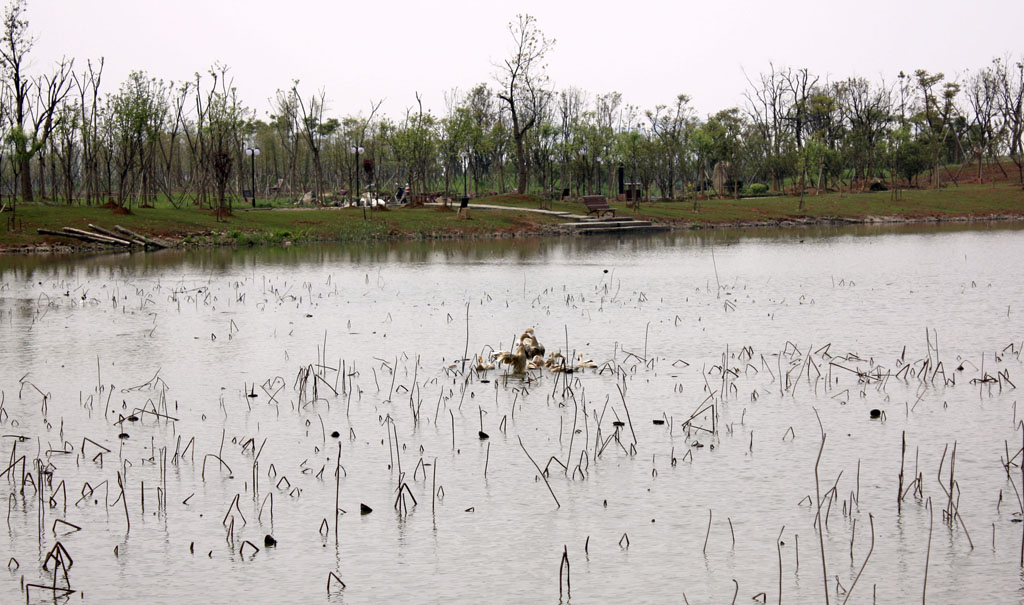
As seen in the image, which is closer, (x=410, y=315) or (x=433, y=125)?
(x=410, y=315)

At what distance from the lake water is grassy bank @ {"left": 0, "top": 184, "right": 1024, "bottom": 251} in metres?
28.0

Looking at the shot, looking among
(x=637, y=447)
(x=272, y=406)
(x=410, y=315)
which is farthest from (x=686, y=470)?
(x=410, y=315)

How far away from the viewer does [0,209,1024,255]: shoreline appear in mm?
44062

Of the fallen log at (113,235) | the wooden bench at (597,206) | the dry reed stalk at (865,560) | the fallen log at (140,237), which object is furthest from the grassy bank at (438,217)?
the dry reed stalk at (865,560)

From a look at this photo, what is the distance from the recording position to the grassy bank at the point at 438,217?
47062mm

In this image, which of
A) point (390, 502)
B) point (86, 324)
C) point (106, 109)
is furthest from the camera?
point (106, 109)

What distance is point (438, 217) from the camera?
5641 cm

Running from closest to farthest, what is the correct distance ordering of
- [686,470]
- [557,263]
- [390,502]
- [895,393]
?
[390,502], [686,470], [895,393], [557,263]

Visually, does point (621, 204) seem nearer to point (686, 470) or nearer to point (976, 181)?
point (976, 181)

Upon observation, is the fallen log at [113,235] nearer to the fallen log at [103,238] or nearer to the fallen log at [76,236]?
the fallen log at [103,238]

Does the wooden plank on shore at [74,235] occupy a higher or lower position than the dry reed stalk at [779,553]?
higher

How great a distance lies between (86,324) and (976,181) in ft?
259

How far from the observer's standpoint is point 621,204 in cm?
6644

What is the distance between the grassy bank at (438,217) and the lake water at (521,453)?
1103 inches
